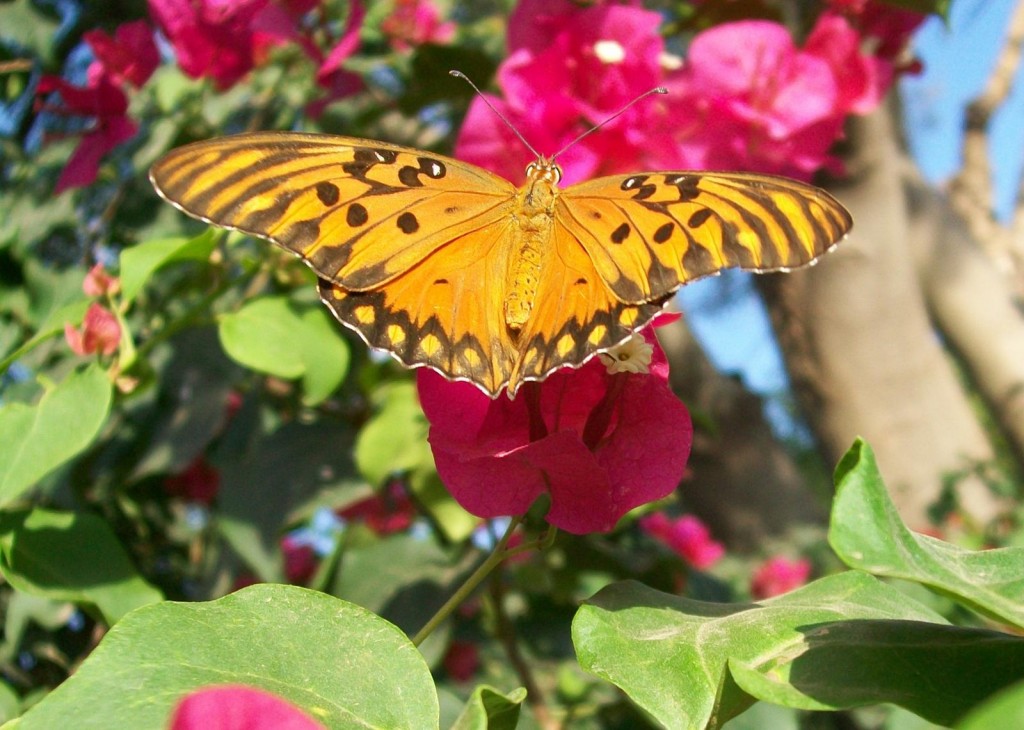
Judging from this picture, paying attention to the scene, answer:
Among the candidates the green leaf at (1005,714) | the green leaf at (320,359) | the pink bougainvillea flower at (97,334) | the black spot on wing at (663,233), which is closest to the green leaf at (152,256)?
the pink bougainvillea flower at (97,334)

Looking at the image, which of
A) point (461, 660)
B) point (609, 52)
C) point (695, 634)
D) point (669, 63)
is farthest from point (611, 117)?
point (461, 660)

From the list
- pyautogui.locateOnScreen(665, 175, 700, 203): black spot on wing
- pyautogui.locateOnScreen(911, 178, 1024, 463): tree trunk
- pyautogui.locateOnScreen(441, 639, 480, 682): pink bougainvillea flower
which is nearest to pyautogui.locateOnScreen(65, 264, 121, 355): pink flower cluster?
pyautogui.locateOnScreen(665, 175, 700, 203): black spot on wing

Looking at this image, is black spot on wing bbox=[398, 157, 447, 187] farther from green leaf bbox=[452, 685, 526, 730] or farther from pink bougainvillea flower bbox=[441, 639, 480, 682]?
pink bougainvillea flower bbox=[441, 639, 480, 682]

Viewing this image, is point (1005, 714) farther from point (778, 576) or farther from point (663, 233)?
point (778, 576)

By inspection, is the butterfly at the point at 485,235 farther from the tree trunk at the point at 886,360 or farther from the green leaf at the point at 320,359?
the tree trunk at the point at 886,360

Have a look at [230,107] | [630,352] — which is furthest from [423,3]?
[630,352]

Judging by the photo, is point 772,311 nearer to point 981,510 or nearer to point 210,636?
point 981,510
